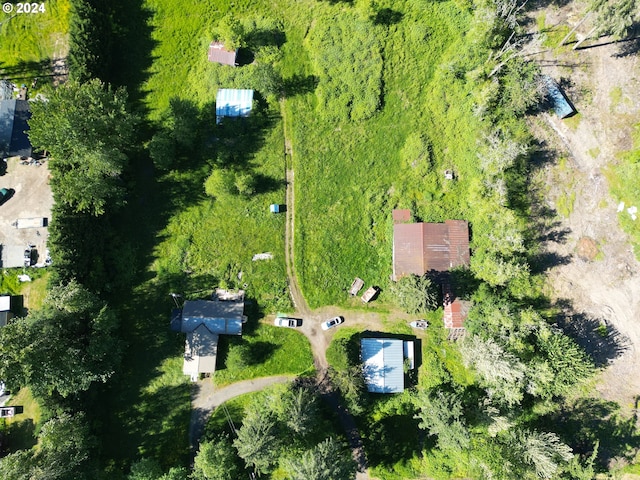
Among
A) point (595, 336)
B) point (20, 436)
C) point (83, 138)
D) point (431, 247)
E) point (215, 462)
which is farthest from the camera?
point (595, 336)

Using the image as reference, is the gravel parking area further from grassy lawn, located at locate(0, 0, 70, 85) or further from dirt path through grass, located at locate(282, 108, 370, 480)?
dirt path through grass, located at locate(282, 108, 370, 480)

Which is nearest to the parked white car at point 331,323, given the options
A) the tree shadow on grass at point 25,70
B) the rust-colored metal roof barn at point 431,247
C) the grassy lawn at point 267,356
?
the grassy lawn at point 267,356

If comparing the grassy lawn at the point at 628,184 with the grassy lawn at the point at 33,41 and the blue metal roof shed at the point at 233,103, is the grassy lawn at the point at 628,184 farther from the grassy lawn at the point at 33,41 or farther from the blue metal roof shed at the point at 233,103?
the grassy lawn at the point at 33,41

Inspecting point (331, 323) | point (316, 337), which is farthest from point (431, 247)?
point (316, 337)

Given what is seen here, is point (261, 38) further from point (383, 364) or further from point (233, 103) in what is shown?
point (383, 364)

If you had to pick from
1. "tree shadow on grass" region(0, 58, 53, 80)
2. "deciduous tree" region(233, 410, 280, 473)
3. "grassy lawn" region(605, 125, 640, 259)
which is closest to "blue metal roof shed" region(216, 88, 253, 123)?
"tree shadow on grass" region(0, 58, 53, 80)

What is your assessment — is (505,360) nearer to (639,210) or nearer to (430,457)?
(430,457)
